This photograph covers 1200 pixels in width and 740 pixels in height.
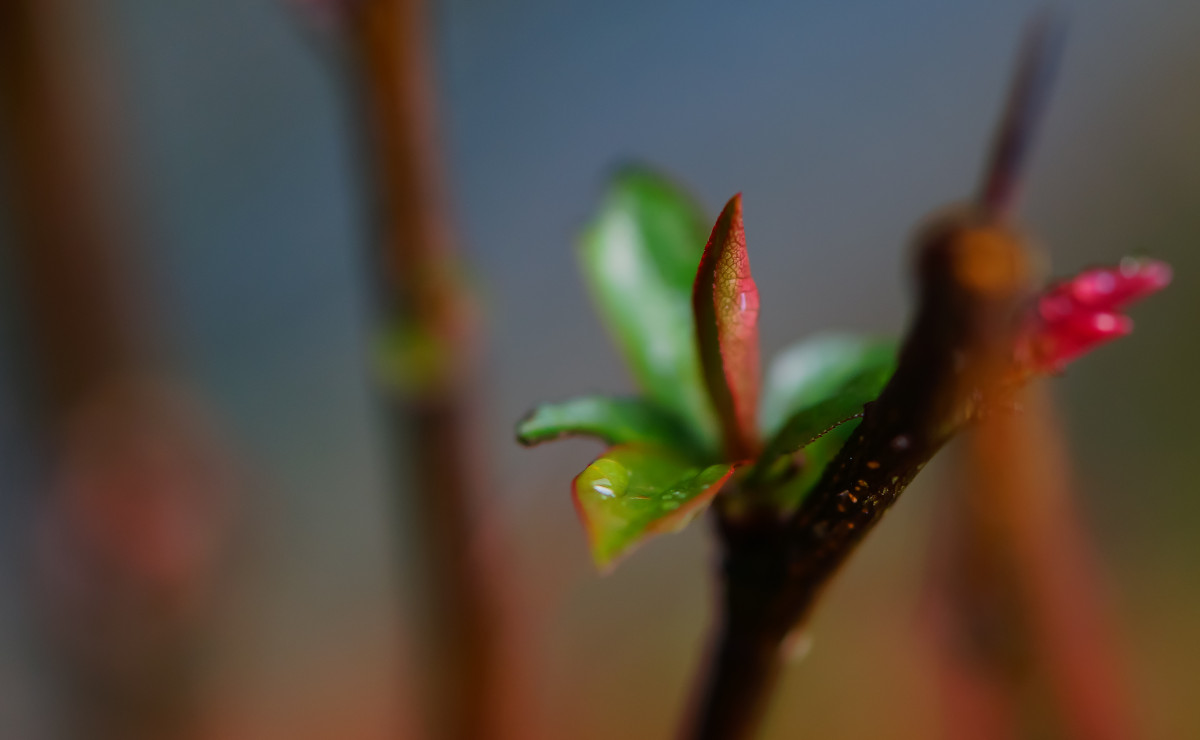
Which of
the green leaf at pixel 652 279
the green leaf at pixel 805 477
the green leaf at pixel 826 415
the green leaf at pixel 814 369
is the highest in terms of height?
the green leaf at pixel 652 279

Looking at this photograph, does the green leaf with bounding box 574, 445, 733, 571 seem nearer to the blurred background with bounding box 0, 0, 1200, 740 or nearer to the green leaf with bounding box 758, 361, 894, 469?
the green leaf with bounding box 758, 361, 894, 469

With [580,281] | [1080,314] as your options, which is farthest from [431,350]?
[580,281]

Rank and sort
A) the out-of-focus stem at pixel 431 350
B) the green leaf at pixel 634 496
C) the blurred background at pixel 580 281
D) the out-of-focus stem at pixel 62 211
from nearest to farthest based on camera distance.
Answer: the green leaf at pixel 634 496 < the out-of-focus stem at pixel 431 350 < the out-of-focus stem at pixel 62 211 < the blurred background at pixel 580 281

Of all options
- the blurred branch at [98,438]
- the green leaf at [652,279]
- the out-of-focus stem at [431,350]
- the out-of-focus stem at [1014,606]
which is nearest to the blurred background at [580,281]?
the blurred branch at [98,438]

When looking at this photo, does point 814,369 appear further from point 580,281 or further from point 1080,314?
point 580,281

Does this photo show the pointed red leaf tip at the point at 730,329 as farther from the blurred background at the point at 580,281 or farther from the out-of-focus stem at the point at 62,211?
the blurred background at the point at 580,281

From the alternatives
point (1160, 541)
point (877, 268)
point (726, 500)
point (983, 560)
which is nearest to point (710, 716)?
point (726, 500)

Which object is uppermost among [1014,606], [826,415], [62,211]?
[62,211]
